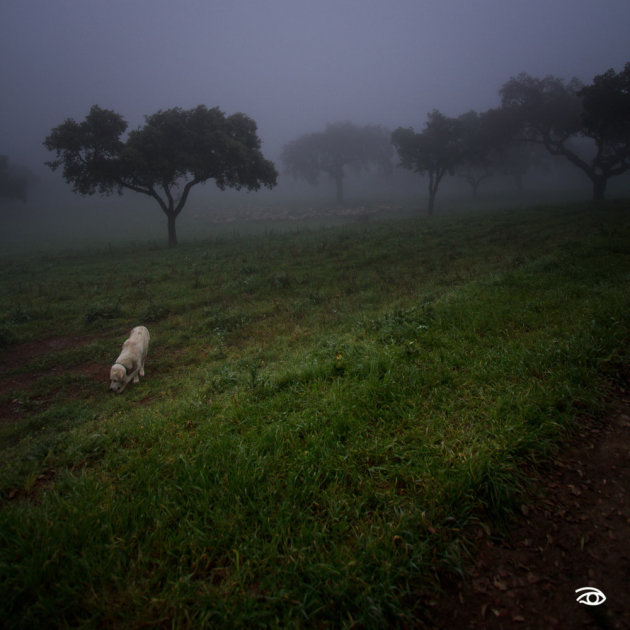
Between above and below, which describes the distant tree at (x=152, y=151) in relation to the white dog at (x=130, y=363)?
above

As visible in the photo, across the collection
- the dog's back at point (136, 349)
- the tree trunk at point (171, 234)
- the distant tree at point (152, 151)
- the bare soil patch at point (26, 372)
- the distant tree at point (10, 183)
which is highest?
the distant tree at point (10, 183)

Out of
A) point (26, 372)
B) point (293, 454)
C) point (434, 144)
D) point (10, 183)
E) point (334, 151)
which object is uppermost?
point (334, 151)

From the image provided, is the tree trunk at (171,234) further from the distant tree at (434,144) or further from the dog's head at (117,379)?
the distant tree at (434,144)

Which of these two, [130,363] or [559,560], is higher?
[130,363]

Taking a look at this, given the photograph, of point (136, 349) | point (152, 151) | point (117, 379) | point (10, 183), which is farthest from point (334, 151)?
point (117, 379)

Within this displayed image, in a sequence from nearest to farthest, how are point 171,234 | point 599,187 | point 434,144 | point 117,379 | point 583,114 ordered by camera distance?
point 117,379 < point 171,234 < point 583,114 < point 599,187 < point 434,144

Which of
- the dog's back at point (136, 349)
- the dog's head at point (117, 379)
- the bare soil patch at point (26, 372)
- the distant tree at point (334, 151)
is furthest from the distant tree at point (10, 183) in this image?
the dog's head at point (117, 379)

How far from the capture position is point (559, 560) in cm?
231

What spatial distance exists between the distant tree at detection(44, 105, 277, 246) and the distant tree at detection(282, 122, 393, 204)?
126 feet

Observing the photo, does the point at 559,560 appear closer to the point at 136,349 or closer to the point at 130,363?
the point at 130,363

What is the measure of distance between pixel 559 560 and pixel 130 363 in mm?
7174

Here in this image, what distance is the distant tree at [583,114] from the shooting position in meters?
26.3

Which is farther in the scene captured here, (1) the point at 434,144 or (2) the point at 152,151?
(1) the point at 434,144

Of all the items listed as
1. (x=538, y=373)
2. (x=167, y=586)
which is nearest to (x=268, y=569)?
(x=167, y=586)
